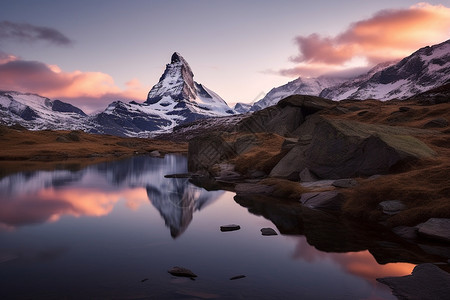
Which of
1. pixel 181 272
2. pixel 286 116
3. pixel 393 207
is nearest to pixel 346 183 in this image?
pixel 393 207

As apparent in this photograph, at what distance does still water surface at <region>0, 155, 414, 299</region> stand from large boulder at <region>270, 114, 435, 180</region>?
7507 mm

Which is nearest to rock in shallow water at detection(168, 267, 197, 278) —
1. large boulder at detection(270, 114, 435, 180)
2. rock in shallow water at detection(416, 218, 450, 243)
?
rock in shallow water at detection(416, 218, 450, 243)

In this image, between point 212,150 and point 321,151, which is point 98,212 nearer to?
point 321,151

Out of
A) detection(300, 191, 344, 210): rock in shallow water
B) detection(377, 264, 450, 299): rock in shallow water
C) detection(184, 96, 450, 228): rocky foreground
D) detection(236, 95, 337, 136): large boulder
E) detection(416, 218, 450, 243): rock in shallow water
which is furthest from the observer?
detection(236, 95, 337, 136): large boulder

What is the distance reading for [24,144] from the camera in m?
107

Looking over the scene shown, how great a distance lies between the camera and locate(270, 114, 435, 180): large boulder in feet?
97.5

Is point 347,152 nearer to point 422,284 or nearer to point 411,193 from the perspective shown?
point 411,193

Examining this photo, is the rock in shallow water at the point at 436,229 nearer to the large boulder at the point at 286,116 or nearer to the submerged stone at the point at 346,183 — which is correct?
the submerged stone at the point at 346,183

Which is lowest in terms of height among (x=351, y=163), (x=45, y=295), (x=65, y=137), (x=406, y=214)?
(x=45, y=295)

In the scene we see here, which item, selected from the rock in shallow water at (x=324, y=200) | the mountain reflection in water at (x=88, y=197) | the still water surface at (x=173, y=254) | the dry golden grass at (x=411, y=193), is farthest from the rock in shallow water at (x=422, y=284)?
the mountain reflection in water at (x=88, y=197)

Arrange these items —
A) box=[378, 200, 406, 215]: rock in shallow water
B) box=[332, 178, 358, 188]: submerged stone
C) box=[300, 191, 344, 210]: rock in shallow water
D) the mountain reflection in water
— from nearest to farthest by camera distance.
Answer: box=[378, 200, 406, 215]: rock in shallow water < box=[300, 191, 344, 210]: rock in shallow water < the mountain reflection in water < box=[332, 178, 358, 188]: submerged stone

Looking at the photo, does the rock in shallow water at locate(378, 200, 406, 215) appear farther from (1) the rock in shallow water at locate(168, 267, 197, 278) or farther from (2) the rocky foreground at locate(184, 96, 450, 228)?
(1) the rock in shallow water at locate(168, 267, 197, 278)

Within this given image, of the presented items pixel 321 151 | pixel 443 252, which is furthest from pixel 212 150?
pixel 443 252

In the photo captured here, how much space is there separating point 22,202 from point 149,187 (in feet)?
53.3
